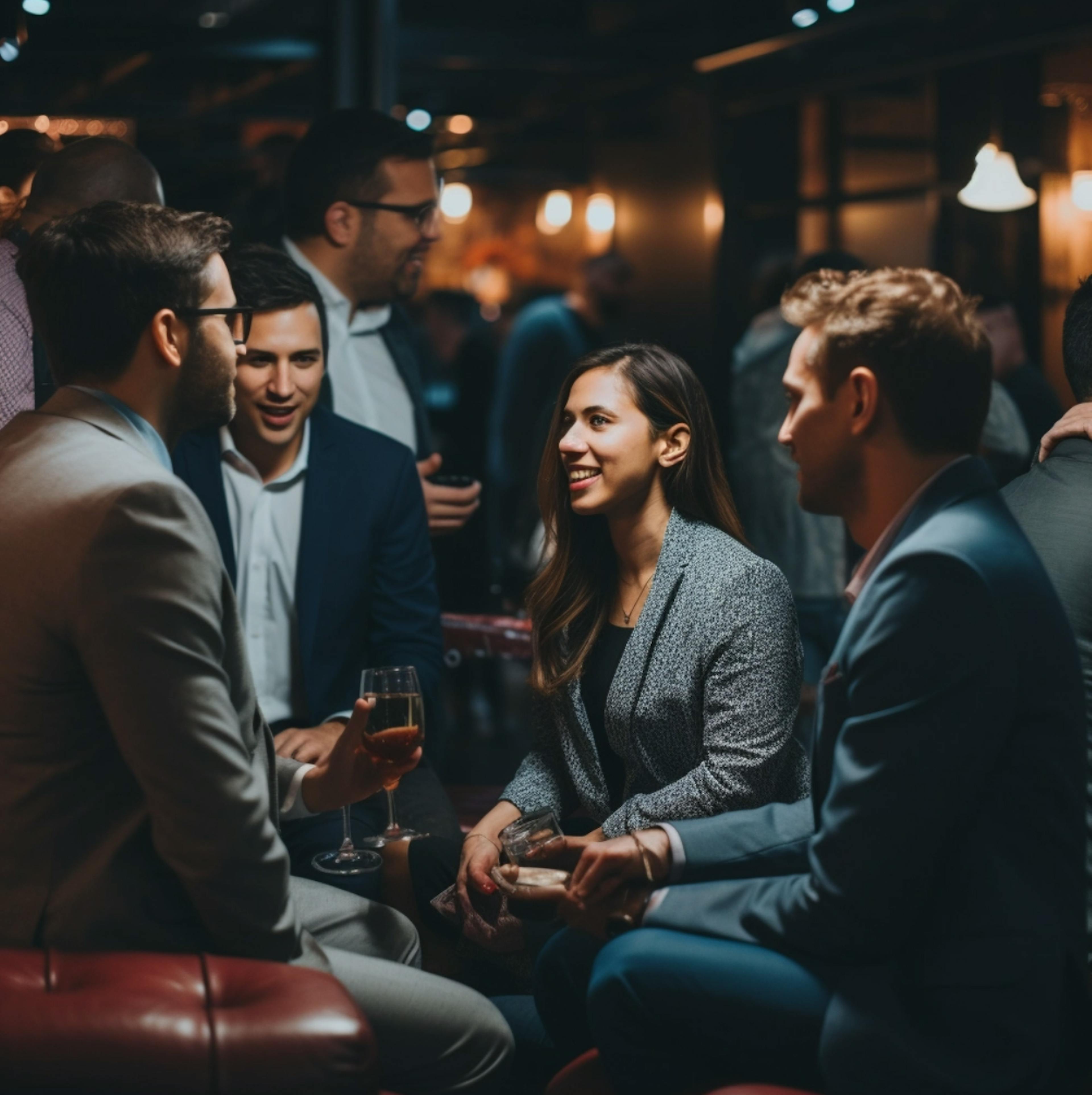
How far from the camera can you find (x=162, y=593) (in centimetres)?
175

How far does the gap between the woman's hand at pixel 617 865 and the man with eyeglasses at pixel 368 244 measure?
68.6 inches

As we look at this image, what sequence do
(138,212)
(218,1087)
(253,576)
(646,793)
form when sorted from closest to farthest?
(218,1087), (138,212), (646,793), (253,576)

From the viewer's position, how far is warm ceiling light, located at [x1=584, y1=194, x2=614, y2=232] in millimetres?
9995

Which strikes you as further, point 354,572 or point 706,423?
point 354,572

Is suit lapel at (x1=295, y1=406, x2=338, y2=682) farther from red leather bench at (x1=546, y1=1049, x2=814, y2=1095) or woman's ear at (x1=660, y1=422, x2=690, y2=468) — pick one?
red leather bench at (x1=546, y1=1049, x2=814, y2=1095)

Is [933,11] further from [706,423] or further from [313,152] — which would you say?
[706,423]

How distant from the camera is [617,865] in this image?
207cm

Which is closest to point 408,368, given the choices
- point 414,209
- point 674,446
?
point 414,209

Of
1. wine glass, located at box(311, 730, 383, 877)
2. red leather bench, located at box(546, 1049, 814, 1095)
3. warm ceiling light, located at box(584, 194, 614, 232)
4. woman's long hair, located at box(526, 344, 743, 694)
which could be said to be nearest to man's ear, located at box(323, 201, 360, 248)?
woman's long hair, located at box(526, 344, 743, 694)

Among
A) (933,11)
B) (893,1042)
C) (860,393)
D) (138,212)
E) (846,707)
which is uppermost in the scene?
(933,11)

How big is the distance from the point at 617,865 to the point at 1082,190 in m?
6.24

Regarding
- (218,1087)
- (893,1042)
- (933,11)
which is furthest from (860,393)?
(933,11)

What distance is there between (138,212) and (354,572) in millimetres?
1299

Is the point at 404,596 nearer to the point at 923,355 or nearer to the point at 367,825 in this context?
the point at 367,825
